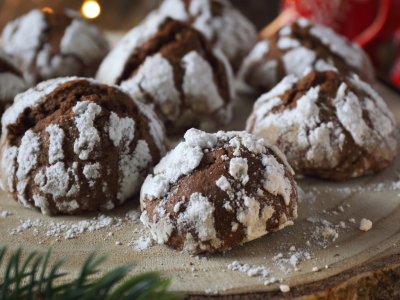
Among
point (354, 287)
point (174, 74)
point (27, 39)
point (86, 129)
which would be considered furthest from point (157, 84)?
point (354, 287)

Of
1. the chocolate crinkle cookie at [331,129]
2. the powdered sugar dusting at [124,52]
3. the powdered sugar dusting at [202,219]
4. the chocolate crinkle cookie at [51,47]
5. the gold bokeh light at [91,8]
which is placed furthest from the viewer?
the gold bokeh light at [91,8]

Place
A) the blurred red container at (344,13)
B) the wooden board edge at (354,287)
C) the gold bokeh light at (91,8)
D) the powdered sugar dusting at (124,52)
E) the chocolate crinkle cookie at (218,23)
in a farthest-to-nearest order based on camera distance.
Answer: the gold bokeh light at (91,8), the blurred red container at (344,13), the chocolate crinkle cookie at (218,23), the powdered sugar dusting at (124,52), the wooden board edge at (354,287)

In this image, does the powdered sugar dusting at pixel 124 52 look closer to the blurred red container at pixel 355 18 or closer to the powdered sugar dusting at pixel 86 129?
the powdered sugar dusting at pixel 86 129

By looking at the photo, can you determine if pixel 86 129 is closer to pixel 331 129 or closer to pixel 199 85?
pixel 199 85

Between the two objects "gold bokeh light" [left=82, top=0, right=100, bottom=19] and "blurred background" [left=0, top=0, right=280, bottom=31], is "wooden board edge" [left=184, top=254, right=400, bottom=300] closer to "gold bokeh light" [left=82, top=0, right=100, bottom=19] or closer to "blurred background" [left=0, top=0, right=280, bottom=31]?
"blurred background" [left=0, top=0, right=280, bottom=31]

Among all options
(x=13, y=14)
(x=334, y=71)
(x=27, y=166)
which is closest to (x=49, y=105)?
(x=27, y=166)

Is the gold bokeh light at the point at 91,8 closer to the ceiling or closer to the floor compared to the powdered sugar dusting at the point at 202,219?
closer to the floor

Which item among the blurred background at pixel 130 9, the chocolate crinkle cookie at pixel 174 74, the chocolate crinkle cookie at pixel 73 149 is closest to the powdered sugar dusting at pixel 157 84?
the chocolate crinkle cookie at pixel 174 74

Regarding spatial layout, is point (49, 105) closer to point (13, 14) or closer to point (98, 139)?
point (98, 139)
